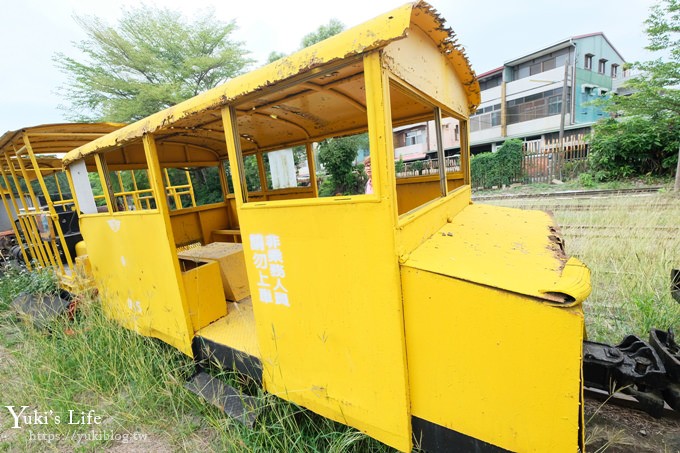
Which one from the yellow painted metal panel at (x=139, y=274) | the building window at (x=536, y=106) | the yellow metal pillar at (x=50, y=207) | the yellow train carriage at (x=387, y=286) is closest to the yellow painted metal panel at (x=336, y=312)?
the yellow train carriage at (x=387, y=286)

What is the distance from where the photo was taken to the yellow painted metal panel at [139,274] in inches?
109

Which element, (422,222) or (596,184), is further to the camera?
(596,184)

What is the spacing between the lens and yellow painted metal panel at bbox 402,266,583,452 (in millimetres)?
1265

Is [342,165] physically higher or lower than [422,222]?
higher

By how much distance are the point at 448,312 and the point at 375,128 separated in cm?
94

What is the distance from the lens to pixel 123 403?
2762 millimetres

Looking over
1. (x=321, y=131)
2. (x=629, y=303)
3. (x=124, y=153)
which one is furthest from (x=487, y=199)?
(x=124, y=153)

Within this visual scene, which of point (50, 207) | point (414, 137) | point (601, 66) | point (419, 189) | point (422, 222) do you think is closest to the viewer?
point (422, 222)

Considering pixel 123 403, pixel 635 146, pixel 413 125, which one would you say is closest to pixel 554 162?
pixel 635 146

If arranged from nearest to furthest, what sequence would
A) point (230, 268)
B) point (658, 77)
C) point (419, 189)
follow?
point (230, 268) < point (419, 189) < point (658, 77)

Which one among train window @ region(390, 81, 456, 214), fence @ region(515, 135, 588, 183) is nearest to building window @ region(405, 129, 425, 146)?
fence @ region(515, 135, 588, 183)

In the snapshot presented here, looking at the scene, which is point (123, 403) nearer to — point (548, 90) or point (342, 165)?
point (342, 165)

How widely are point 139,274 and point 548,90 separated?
2682 cm

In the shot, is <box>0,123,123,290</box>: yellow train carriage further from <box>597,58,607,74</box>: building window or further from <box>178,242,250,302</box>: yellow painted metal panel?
<box>597,58,607,74</box>: building window
